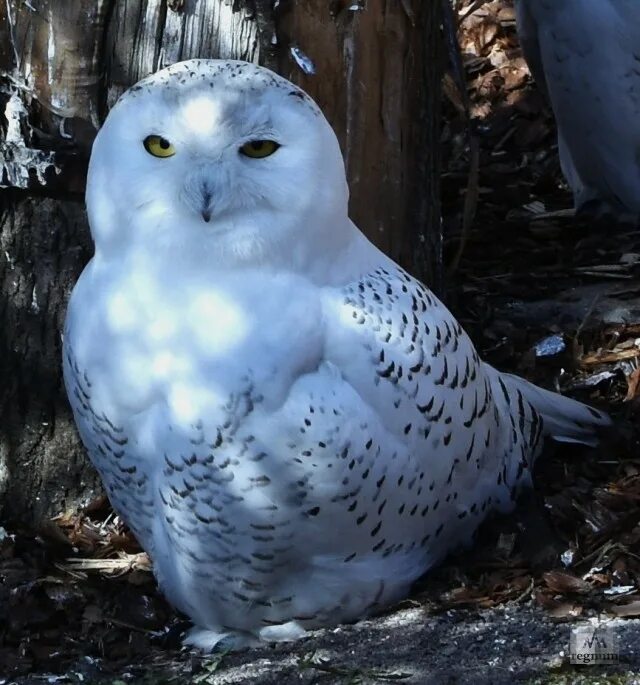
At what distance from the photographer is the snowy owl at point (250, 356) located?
3143mm

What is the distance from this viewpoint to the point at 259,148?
124 inches

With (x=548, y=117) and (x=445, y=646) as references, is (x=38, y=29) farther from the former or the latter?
(x=548, y=117)

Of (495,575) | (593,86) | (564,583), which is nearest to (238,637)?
(495,575)

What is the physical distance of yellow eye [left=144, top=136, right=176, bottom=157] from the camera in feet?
10.3

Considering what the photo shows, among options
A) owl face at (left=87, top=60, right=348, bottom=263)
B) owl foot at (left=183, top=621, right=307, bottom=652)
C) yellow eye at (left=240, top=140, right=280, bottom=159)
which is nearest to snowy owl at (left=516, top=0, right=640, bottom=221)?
owl face at (left=87, top=60, right=348, bottom=263)

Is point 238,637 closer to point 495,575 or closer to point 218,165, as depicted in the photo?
point 495,575

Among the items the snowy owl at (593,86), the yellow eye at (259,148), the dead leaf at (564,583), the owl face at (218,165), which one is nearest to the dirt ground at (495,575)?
the dead leaf at (564,583)

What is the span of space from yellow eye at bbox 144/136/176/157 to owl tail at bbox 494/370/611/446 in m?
1.45

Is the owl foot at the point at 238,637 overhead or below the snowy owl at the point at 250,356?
below

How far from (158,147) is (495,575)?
1444mm

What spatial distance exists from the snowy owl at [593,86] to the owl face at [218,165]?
270cm

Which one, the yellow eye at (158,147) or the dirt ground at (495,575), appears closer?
the yellow eye at (158,147)

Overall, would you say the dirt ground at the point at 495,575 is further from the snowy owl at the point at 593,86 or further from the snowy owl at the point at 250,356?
the snowy owl at the point at 593,86

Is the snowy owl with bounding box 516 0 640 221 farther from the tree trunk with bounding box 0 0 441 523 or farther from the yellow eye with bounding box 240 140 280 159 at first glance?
the yellow eye with bounding box 240 140 280 159
